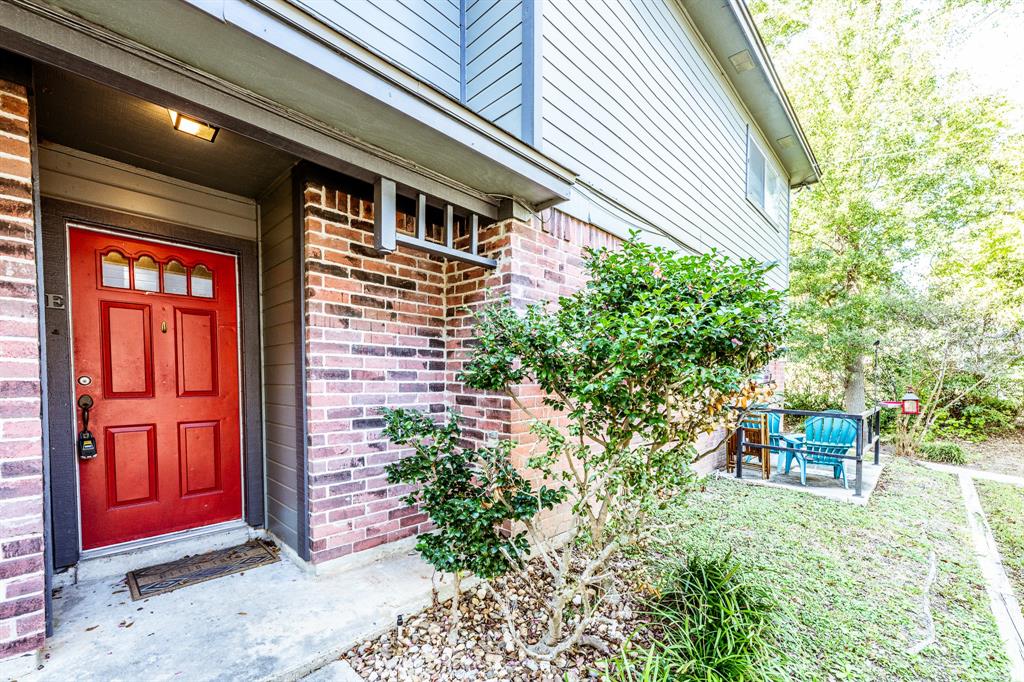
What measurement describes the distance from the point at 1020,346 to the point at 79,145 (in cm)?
1131

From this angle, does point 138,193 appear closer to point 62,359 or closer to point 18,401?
point 62,359

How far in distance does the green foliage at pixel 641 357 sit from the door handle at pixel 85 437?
210cm

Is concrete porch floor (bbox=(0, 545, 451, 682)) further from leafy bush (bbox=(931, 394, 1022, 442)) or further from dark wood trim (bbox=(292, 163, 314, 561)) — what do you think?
leafy bush (bbox=(931, 394, 1022, 442))

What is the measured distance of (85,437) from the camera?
231 cm

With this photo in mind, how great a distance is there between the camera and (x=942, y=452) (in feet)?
23.6

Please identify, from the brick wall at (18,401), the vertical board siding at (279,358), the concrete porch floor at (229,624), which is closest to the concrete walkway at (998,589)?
the concrete porch floor at (229,624)

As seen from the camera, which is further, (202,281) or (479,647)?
(202,281)

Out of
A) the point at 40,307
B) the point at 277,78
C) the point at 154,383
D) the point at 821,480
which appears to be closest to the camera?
the point at 277,78

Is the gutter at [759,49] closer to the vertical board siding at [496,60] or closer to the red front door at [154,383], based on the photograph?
the vertical board siding at [496,60]

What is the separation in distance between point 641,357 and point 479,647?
152 cm

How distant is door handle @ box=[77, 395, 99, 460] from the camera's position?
2.30 metres

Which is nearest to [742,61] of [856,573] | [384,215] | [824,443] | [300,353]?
[824,443]

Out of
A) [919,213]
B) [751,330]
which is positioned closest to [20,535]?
[751,330]

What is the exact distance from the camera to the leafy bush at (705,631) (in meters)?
1.81
